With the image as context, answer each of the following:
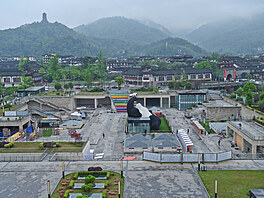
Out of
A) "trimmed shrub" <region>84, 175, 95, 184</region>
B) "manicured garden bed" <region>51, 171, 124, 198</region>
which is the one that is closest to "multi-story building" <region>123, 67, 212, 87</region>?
"manicured garden bed" <region>51, 171, 124, 198</region>

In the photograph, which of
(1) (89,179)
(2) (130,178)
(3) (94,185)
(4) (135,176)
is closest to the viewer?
(3) (94,185)

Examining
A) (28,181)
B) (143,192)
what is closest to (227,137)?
(143,192)

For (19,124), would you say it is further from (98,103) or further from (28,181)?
(98,103)

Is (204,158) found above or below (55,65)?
below

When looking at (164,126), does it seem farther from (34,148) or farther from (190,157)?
(34,148)

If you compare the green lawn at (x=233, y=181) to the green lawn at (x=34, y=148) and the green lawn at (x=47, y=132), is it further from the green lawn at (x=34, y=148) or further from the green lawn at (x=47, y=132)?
the green lawn at (x=47, y=132)

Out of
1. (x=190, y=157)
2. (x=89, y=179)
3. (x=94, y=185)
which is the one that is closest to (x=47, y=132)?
(x=89, y=179)
